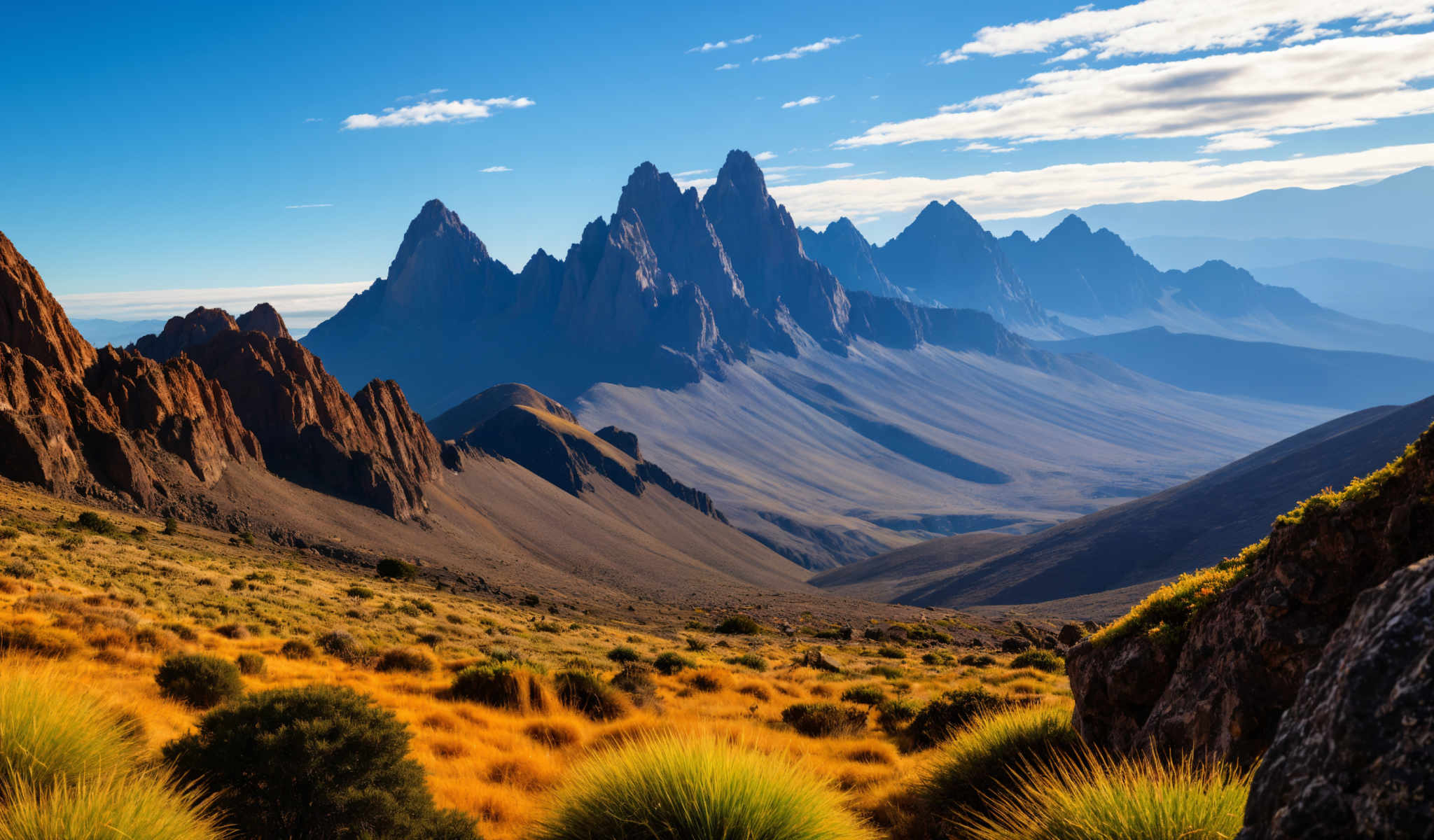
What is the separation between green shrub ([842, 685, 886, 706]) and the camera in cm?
1897

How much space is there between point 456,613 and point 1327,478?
159524mm

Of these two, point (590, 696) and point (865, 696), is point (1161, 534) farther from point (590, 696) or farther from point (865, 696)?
point (590, 696)

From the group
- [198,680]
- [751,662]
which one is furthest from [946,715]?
[751,662]

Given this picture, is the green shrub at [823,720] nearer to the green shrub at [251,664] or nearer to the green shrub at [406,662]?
the green shrub at [406,662]

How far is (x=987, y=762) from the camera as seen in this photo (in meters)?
9.07

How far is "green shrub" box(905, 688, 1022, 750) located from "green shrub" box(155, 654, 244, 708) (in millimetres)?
10969

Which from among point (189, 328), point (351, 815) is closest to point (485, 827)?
point (351, 815)

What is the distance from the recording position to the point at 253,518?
3120 inches

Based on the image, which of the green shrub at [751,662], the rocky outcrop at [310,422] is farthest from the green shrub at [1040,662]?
the rocky outcrop at [310,422]

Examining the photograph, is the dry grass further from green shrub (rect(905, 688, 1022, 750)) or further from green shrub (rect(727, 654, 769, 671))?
green shrub (rect(905, 688, 1022, 750))

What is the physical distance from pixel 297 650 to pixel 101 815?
43.5 feet

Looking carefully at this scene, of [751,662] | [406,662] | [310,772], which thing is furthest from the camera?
[751,662]

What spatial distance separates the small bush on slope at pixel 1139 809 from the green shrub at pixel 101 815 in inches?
239

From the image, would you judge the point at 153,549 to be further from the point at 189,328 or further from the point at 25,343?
the point at 189,328
